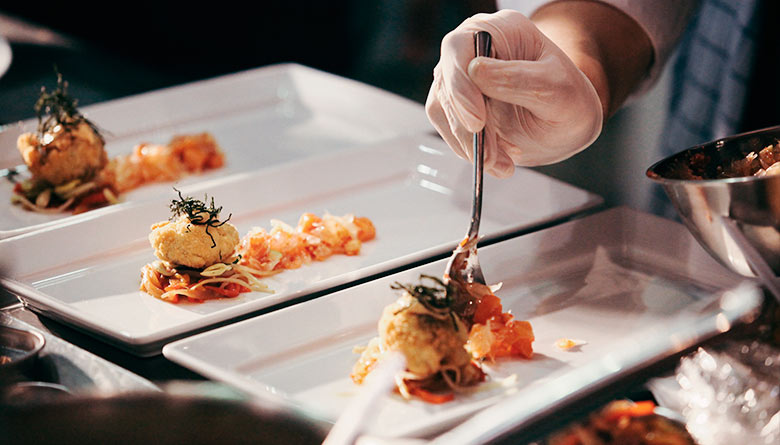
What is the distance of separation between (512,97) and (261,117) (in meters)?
1.37

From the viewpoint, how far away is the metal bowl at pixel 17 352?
43.3 inches

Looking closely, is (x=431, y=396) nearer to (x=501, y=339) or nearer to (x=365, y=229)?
(x=501, y=339)

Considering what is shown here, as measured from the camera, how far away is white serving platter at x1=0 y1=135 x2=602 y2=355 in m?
1.45

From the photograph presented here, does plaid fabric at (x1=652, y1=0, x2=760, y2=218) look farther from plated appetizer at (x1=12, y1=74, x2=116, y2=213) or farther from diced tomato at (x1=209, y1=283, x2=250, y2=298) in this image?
plated appetizer at (x1=12, y1=74, x2=116, y2=213)

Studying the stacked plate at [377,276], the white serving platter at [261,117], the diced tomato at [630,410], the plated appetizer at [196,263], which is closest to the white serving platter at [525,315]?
the stacked plate at [377,276]

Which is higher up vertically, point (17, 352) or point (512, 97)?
point (512, 97)

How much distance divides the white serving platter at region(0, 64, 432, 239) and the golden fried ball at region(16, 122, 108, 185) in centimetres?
24

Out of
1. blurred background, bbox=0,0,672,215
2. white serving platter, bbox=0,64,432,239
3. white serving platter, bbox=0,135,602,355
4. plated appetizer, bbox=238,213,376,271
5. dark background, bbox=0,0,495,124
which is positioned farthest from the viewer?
dark background, bbox=0,0,495,124

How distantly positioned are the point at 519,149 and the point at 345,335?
0.58 m

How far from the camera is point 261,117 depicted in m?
2.73

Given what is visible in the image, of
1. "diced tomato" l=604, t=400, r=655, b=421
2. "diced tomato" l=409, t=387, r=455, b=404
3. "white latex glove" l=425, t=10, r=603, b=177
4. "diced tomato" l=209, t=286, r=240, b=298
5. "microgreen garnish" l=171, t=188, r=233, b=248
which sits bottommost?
"diced tomato" l=409, t=387, r=455, b=404

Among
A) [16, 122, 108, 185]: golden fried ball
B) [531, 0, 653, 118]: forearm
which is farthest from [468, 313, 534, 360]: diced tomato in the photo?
[16, 122, 108, 185]: golden fried ball

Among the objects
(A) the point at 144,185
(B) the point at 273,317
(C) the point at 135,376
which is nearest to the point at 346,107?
(A) the point at 144,185

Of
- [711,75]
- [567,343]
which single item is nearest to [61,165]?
[567,343]
